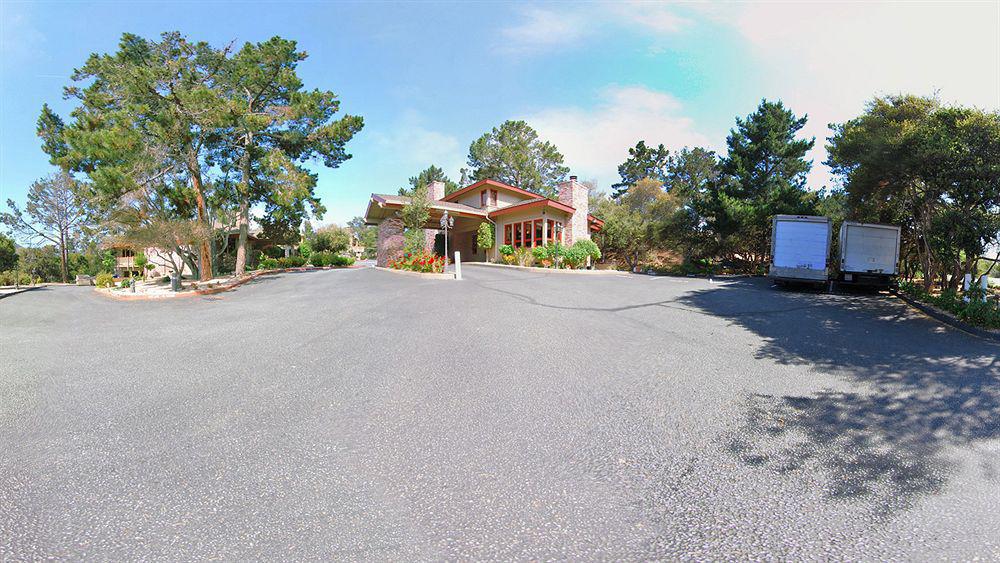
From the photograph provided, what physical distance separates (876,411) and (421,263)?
14662 mm

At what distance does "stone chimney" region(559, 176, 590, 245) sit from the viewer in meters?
21.2

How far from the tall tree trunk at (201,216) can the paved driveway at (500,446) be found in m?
12.2

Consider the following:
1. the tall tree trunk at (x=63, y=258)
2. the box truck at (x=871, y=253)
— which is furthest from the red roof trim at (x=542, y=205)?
the tall tree trunk at (x=63, y=258)

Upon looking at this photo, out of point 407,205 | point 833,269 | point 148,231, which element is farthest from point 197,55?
point 833,269

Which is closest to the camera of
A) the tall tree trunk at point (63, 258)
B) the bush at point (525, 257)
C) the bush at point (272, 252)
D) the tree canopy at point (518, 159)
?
the bush at point (525, 257)

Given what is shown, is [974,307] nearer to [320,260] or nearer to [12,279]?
[320,260]

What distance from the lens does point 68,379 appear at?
436 centimetres

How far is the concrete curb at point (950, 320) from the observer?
6.28 meters

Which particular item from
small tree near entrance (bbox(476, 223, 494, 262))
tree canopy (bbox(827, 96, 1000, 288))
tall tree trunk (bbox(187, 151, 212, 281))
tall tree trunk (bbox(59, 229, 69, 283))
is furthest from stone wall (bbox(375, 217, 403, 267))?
tall tree trunk (bbox(59, 229, 69, 283))

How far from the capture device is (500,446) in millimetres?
2832

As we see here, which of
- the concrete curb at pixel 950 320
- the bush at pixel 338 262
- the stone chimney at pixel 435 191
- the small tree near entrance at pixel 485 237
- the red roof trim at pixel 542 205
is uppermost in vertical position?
the stone chimney at pixel 435 191

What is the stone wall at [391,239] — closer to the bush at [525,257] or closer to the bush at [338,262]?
the bush at [525,257]

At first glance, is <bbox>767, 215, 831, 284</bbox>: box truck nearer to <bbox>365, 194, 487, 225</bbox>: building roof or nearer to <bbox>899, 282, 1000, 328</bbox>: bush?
<bbox>899, 282, 1000, 328</bbox>: bush

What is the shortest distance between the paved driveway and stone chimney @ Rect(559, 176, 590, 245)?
15.4 metres
